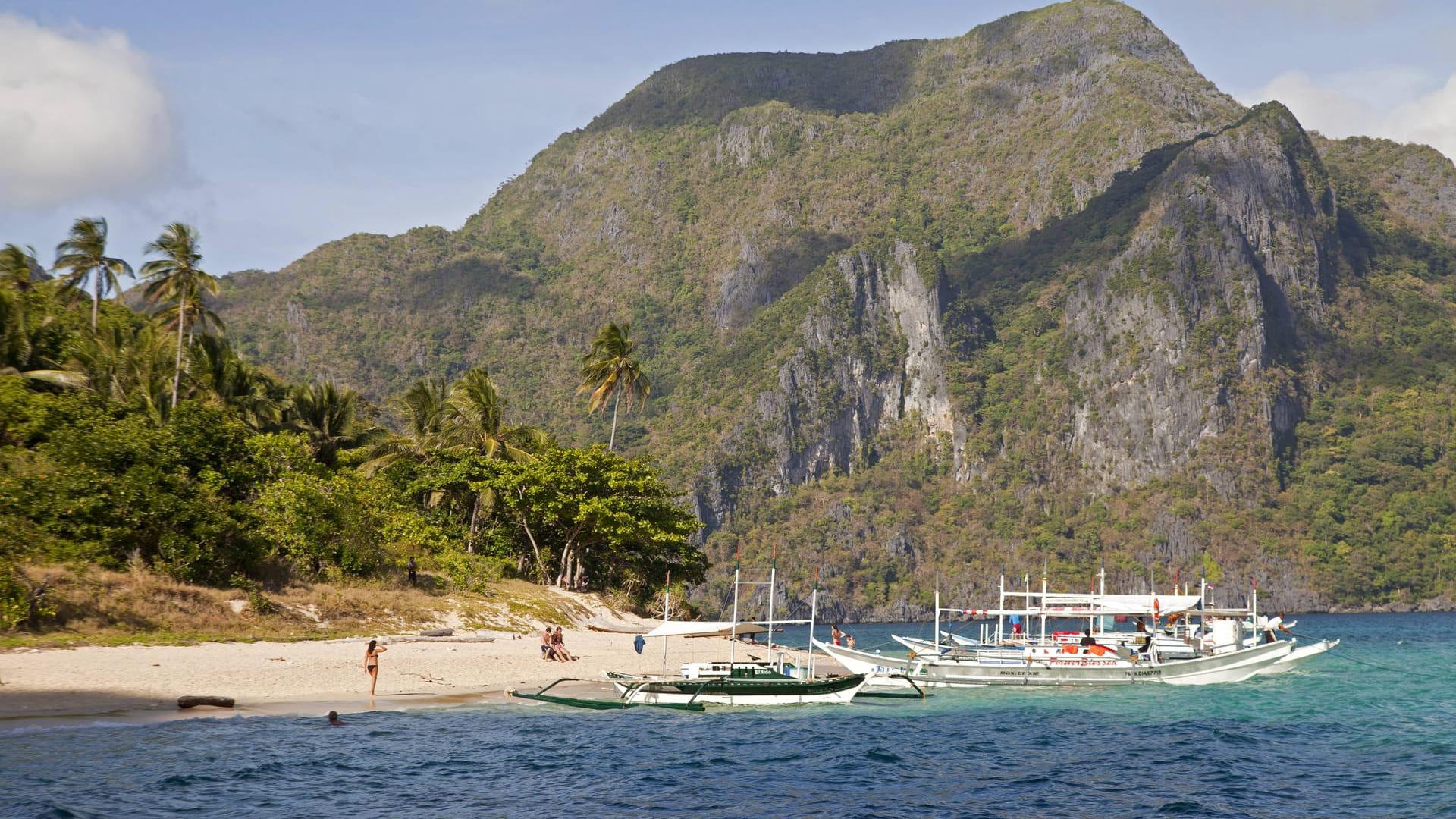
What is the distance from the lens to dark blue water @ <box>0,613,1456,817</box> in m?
25.7

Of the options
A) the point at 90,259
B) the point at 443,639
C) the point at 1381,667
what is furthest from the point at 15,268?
the point at 1381,667

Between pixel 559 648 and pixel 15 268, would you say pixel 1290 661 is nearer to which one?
pixel 559 648

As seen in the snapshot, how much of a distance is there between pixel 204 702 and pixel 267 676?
4.92m

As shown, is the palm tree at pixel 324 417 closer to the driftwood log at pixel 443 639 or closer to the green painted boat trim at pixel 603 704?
the driftwood log at pixel 443 639

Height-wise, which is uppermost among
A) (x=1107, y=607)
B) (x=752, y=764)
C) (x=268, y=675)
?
(x=1107, y=607)

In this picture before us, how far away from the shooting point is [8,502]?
39094 millimetres

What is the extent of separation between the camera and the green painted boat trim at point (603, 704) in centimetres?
3934

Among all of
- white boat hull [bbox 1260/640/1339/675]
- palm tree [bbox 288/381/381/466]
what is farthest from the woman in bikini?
white boat hull [bbox 1260/640/1339/675]

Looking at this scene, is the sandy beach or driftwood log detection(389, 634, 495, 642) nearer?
the sandy beach

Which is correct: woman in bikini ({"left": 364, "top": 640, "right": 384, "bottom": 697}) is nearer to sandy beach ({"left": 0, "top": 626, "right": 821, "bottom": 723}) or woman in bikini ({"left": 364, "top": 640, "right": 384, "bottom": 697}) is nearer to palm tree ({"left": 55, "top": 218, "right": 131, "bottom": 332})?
sandy beach ({"left": 0, "top": 626, "right": 821, "bottom": 723})

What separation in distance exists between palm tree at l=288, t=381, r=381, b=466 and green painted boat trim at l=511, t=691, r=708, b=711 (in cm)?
4296

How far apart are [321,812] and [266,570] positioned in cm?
2708

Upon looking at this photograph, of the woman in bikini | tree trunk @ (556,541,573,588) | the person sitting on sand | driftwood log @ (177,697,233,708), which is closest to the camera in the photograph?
driftwood log @ (177,697,233,708)

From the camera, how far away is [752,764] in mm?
31938
